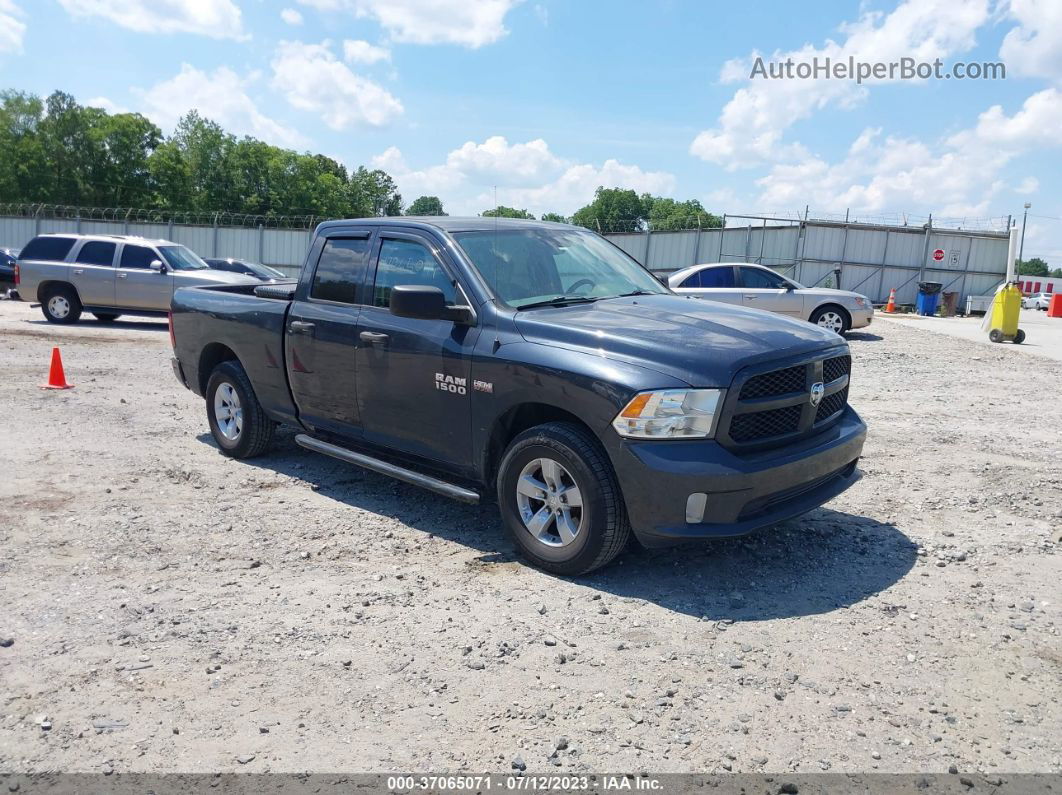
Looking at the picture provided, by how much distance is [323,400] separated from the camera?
612 centimetres

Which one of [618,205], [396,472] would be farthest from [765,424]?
[618,205]

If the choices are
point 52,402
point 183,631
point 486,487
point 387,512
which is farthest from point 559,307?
point 52,402

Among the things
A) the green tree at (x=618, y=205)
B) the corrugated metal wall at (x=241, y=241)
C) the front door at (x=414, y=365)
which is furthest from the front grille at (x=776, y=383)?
the green tree at (x=618, y=205)

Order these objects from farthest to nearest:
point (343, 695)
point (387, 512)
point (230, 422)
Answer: point (230, 422) → point (387, 512) → point (343, 695)

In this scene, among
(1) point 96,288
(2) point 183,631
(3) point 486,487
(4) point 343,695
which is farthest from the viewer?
(1) point 96,288

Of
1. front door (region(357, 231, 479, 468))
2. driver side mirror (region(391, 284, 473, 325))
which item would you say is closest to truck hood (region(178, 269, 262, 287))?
front door (region(357, 231, 479, 468))

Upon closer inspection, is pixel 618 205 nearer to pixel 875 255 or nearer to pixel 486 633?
pixel 875 255

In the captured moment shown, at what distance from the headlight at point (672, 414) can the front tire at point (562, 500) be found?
30 cm

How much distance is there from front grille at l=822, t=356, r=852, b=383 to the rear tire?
17.5 m

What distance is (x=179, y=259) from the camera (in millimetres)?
17969

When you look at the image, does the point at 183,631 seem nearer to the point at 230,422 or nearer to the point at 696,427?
the point at 696,427

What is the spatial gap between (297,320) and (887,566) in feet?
14.1

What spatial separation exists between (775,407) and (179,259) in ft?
53.7

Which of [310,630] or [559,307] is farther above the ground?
[559,307]
